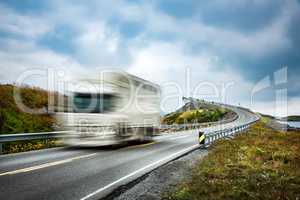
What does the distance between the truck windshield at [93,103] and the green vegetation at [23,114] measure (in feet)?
17.0

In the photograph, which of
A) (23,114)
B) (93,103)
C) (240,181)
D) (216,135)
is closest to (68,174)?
(240,181)

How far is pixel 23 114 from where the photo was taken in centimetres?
1923

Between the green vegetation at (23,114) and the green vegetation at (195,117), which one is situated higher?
the green vegetation at (23,114)

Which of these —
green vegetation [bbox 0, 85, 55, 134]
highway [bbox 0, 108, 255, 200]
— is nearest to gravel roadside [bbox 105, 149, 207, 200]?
highway [bbox 0, 108, 255, 200]

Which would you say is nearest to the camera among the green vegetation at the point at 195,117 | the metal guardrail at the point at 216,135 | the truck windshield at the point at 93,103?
the truck windshield at the point at 93,103

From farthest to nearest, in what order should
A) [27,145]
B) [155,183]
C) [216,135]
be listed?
[216,135]
[27,145]
[155,183]

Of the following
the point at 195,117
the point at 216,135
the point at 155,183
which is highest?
the point at 155,183

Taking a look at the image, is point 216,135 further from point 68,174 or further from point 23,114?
point 68,174

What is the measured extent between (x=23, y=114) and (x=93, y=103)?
8.22 metres

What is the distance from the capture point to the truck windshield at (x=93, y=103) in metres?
13.4

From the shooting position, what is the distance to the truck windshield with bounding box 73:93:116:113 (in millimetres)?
13361

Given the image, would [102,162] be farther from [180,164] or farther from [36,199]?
[36,199]

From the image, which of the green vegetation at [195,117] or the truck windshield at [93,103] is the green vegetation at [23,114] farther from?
the green vegetation at [195,117]

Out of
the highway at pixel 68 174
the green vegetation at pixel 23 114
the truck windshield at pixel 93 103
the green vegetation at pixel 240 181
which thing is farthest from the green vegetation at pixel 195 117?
the green vegetation at pixel 240 181
